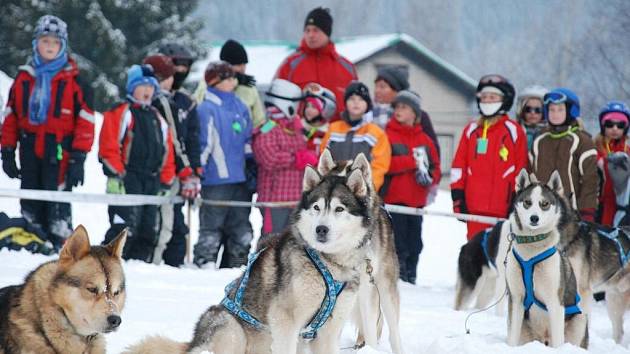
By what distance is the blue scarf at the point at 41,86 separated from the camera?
24.0 feet

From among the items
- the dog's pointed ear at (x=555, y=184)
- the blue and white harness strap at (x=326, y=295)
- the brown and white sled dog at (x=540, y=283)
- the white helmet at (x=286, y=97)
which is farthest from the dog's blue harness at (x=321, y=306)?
the white helmet at (x=286, y=97)

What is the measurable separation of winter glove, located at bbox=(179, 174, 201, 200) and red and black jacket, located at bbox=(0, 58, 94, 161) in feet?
3.03

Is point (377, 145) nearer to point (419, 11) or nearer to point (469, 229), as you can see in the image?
point (469, 229)

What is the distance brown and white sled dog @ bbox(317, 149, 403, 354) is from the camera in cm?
490

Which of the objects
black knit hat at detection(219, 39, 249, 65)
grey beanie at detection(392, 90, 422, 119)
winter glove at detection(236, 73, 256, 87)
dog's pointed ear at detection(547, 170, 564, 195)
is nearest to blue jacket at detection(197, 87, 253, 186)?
winter glove at detection(236, 73, 256, 87)

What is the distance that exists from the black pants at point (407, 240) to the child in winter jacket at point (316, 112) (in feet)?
3.33

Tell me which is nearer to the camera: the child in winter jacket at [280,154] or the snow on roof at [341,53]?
the child in winter jacket at [280,154]

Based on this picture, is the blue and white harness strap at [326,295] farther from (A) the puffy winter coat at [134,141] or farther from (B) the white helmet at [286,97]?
(B) the white helmet at [286,97]

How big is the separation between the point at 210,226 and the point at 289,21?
5437cm

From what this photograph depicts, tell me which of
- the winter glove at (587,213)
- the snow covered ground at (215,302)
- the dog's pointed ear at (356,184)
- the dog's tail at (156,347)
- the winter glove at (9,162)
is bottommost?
the snow covered ground at (215,302)

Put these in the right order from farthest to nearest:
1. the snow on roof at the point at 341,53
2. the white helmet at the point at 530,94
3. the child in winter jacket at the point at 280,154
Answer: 1. the snow on roof at the point at 341,53
2. the white helmet at the point at 530,94
3. the child in winter jacket at the point at 280,154

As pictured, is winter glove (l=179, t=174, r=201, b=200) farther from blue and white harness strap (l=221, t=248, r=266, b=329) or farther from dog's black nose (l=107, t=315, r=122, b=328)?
dog's black nose (l=107, t=315, r=122, b=328)

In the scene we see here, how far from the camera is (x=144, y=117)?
7441 mm

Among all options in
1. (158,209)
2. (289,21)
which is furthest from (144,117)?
(289,21)
